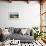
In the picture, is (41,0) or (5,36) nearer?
(5,36)

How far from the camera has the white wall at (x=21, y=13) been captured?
Answer: 17.3 feet

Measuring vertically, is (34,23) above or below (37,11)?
below

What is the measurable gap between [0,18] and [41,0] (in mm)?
2115

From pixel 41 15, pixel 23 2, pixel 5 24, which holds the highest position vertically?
pixel 23 2

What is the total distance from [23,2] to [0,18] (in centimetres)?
132

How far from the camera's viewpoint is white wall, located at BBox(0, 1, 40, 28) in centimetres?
527

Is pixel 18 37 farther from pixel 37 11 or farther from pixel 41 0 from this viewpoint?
pixel 41 0

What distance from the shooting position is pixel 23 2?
5.37 metres

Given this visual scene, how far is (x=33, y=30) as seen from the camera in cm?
522

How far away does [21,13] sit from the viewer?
5305 millimetres

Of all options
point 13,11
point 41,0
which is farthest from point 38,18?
point 13,11

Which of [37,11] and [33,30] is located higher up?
[37,11]

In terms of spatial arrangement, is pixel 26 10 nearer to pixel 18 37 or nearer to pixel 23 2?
pixel 23 2


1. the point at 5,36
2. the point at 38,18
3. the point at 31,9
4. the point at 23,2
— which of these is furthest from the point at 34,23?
the point at 5,36
